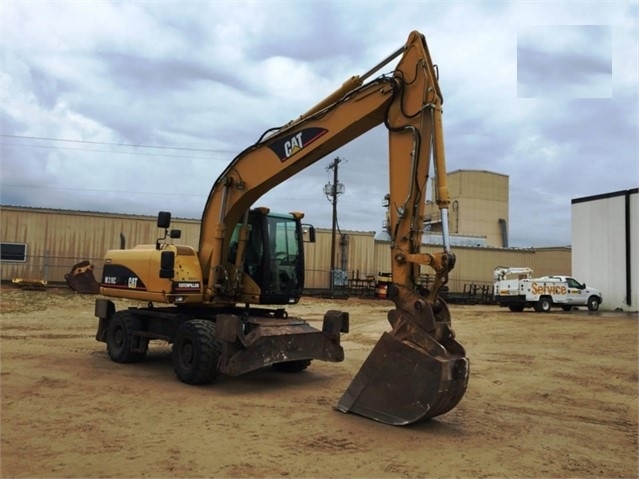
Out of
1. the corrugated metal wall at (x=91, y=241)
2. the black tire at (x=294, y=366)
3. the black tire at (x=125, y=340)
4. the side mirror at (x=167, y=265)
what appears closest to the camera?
the side mirror at (x=167, y=265)

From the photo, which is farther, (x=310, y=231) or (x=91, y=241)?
(x=91, y=241)

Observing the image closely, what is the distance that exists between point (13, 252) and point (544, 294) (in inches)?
Result: 1052

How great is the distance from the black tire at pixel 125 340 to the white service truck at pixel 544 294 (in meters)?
19.9

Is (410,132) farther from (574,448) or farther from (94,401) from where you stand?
(94,401)

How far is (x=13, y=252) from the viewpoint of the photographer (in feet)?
94.9

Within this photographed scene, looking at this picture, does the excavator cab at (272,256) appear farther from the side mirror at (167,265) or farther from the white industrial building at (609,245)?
the white industrial building at (609,245)

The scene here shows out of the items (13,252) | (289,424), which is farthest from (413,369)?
(13,252)

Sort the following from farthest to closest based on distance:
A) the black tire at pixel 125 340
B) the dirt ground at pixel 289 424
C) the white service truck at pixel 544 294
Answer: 1. the white service truck at pixel 544 294
2. the black tire at pixel 125 340
3. the dirt ground at pixel 289 424

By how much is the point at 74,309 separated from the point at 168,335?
45.8ft

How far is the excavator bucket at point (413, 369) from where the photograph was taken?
568 centimetres

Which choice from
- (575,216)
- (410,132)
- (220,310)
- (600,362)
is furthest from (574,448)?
(575,216)

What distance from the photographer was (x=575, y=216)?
30.6 metres

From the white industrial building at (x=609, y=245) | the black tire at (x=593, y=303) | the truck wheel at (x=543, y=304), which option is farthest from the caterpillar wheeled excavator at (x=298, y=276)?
the white industrial building at (x=609, y=245)

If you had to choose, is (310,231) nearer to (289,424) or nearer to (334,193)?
(289,424)
